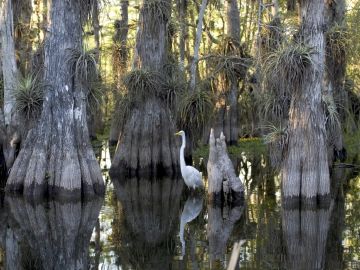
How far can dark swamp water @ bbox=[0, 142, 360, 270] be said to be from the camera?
12.1 metres

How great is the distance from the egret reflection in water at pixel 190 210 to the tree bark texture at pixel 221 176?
499mm

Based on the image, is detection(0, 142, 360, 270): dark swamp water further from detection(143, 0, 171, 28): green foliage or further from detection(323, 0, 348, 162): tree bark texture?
detection(143, 0, 171, 28): green foliage

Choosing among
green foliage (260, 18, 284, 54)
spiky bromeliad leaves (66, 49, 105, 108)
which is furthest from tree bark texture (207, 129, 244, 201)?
spiky bromeliad leaves (66, 49, 105, 108)

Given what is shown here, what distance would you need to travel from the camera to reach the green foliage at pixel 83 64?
17703mm

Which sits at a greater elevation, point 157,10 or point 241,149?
point 157,10

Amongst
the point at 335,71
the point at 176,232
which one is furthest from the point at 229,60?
the point at 176,232

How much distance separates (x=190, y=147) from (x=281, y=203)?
25.6 feet

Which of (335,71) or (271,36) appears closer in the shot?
(271,36)

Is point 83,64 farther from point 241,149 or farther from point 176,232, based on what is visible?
point 241,149

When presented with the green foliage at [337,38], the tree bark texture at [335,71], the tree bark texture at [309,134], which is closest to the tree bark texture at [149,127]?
the tree bark texture at [335,71]

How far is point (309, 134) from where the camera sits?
16.2m

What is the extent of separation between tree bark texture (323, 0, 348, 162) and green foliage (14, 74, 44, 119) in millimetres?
6818

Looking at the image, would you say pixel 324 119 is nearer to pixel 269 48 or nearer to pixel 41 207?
pixel 269 48

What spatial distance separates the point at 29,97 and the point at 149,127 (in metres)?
4.67
